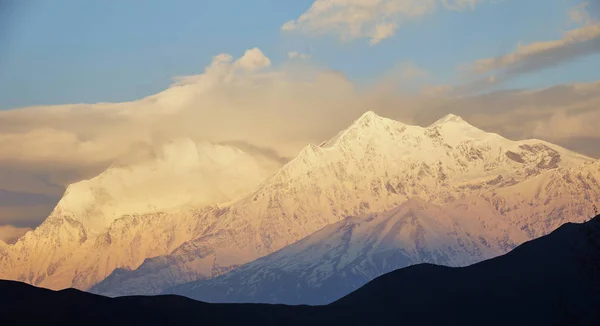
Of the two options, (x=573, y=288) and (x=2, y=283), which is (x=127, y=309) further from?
(x=573, y=288)

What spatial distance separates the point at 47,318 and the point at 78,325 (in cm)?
480

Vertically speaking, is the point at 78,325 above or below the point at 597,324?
above

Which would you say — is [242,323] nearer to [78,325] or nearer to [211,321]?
[211,321]

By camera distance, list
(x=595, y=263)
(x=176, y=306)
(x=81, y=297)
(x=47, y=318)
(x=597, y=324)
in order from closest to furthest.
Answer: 1. (x=595, y=263)
2. (x=597, y=324)
3. (x=47, y=318)
4. (x=81, y=297)
5. (x=176, y=306)

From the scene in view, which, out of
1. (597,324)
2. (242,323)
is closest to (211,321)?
(242,323)

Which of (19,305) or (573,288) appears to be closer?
(19,305)

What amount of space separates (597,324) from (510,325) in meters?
106

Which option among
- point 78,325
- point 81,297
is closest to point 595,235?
point 78,325

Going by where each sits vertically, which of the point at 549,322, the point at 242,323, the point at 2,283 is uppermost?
the point at 2,283

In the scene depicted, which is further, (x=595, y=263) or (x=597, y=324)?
(x=597, y=324)

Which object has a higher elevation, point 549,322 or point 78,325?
point 78,325

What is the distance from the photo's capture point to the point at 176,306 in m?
198

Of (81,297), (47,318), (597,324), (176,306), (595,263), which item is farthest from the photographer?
(176,306)

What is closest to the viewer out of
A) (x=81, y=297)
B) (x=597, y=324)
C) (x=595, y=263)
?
(x=595, y=263)
